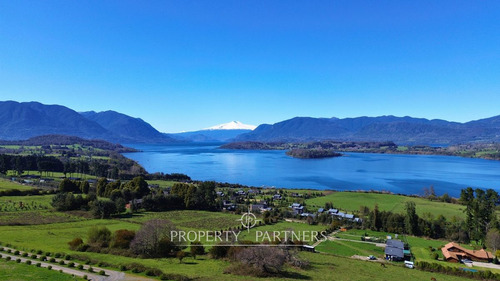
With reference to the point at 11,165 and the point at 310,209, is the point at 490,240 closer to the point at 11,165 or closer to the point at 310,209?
the point at 310,209

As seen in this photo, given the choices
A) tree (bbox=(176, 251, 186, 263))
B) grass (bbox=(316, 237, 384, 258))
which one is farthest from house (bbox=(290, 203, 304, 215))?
tree (bbox=(176, 251, 186, 263))

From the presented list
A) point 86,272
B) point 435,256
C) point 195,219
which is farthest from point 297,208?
point 86,272

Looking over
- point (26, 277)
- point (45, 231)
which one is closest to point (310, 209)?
point (45, 231)

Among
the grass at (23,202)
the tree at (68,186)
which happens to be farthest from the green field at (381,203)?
the tree at (68,186)

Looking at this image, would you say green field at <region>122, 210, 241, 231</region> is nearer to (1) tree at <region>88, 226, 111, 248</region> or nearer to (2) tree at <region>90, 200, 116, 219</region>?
(2) tree at <region>90, 200, 116, 219</region>

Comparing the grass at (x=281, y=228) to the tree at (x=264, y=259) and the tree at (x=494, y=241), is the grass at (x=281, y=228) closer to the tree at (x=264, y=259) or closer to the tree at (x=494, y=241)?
the tree at (x=264, y=259)

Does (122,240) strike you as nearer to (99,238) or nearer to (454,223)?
(99,238)
